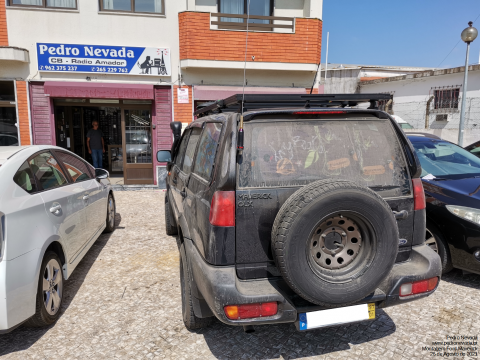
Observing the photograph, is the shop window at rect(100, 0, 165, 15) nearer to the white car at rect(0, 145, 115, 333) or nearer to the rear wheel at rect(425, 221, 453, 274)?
the white car at rect(0, 145, 115, 333)

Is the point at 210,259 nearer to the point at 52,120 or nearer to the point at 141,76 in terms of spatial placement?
the point at 141,76

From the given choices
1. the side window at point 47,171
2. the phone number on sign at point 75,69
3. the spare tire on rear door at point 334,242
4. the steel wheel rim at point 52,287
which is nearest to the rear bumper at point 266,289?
the spare tire on rear door at point 334,242

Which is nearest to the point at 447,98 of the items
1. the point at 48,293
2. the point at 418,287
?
the point at 418,287

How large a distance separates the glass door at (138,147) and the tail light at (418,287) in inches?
357

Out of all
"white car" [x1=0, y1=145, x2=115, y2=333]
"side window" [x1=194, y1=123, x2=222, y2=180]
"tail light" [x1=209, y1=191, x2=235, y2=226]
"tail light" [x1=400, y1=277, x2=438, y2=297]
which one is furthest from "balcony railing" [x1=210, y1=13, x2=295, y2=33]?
"tail light" [x1=400, y1=277, x2=438, y2=297]

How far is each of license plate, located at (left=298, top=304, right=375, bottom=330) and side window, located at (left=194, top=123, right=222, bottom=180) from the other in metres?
1.19

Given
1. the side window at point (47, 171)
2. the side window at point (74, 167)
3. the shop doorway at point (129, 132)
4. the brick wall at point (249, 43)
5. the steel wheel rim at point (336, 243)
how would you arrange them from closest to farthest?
1. the steel wheel rim at point (336, 243)
2. the side window at point (47, 171)
3. the side window at point (74, 167)
4. the brick wall at point (249, 43)
5. the shop doorway at point (129, 132)

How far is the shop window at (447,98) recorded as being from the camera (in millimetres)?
16125

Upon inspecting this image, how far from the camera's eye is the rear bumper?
2191 mm

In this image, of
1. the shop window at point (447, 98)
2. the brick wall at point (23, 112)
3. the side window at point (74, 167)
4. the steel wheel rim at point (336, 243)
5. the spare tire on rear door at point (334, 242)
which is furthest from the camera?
the shop window at point (447, 98)

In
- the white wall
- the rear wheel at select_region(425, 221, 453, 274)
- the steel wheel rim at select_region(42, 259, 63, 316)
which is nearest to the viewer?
the steel wheel rim at select_region(42, 259, 63, 316)

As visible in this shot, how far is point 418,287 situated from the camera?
2.52 meters

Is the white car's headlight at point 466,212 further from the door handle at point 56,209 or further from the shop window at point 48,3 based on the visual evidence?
the shop window at point 48,3

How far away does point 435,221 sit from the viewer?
3.84 meters
